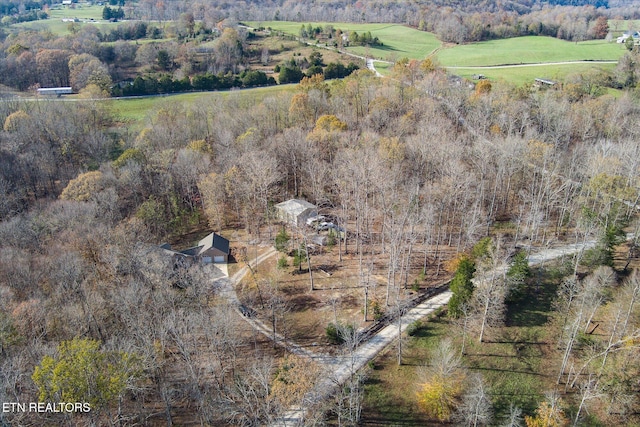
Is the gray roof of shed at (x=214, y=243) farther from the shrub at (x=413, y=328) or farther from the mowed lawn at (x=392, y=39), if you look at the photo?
the mowed lawn at (x=392, y=39)

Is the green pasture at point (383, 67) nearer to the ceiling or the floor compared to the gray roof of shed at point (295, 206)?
nearer to the ceiling

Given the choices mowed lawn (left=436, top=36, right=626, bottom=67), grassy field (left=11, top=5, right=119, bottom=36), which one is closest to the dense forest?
mowed lawn (left=436, top=36, right=626, bottom=67)

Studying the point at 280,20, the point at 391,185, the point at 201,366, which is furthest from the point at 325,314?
the point at 280,20

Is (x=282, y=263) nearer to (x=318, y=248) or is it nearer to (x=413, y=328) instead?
(x=318, y=248)

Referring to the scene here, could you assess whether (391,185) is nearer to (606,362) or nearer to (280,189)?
(280,189)

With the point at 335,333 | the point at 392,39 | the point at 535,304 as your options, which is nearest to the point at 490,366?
the point at 535,304

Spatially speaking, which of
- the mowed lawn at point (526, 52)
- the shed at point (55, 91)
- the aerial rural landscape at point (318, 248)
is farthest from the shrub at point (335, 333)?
the mowed lawn at point (526, 52)

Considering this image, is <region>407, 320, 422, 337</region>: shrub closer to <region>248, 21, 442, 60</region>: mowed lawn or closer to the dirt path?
the dirt path
